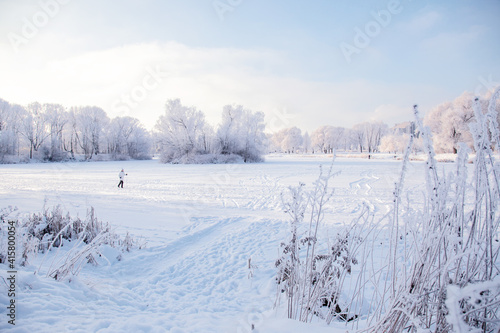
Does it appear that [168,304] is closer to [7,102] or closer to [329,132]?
[7,102]

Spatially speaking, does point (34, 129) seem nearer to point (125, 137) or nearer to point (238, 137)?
point (125, 137)

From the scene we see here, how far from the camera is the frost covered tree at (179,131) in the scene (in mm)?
43000

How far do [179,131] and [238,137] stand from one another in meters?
10.3

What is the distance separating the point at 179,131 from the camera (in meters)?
43.3

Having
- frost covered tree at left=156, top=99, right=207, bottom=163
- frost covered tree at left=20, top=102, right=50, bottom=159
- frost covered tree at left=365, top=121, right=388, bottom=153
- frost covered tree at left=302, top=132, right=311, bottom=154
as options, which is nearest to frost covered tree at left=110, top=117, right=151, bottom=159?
frost covered tree at left=20, top=102, right=50, bottom=159

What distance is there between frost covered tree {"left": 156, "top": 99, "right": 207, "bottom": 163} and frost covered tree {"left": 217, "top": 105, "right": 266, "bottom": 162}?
3586mm

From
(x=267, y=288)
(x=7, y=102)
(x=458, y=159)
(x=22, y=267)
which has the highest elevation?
(x=7, y=102)

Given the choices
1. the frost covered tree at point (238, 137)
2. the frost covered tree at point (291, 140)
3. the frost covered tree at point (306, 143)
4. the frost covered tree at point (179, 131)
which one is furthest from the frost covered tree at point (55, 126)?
the frost covered tree at point (306, 143)

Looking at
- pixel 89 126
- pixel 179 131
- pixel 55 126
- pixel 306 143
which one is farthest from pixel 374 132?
pixel 55 126

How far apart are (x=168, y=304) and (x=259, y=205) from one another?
6.89 meters

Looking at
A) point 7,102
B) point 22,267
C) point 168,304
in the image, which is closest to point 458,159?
point 168,304

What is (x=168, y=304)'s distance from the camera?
11.7ft

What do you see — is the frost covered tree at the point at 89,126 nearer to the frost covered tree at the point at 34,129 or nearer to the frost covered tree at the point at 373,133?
the frost covered tree at the point at 34,129

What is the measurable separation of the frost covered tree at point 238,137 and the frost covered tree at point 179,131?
3586 millimetres
